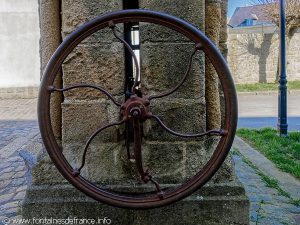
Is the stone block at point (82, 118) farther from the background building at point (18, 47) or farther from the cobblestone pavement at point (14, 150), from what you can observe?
the background building at point (18, 47)

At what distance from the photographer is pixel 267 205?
3.05 m

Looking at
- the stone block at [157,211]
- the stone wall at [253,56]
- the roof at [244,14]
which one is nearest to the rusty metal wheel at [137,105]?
the stone block at [157,211]

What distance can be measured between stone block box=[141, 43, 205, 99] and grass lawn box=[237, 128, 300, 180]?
231 cm

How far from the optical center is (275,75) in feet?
65.5

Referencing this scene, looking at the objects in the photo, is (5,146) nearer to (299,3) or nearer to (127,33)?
(127,33)

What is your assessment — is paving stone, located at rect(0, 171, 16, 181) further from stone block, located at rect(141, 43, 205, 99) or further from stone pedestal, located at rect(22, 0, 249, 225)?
stone block, located at rect(141, 43, 205, 99)

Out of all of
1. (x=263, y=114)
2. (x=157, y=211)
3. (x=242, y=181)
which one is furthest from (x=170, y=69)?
(x=263, y=114)

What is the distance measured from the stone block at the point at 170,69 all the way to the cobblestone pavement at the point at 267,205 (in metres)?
0.96

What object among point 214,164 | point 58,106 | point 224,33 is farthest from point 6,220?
point 224,33

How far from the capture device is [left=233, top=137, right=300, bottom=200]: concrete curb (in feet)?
12.0

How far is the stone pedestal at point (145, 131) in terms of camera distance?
225cm

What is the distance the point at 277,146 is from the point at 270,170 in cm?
144

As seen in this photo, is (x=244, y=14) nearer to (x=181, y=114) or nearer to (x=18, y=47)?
(x=18, y=47)

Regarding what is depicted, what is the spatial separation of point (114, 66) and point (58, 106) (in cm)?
43
